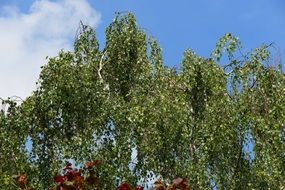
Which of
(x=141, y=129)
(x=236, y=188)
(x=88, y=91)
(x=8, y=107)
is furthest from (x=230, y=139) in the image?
(x=8, y=107)

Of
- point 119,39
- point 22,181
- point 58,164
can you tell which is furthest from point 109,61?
point 22,181

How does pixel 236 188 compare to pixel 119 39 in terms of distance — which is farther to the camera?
pixel 119 39

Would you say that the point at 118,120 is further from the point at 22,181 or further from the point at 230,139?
the point at 22,181

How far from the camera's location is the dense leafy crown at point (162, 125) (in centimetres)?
1454

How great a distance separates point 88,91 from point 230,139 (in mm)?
3994

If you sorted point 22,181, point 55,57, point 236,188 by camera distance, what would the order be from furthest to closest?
1. point 55,57
2. point 236,188
3. point 22,181

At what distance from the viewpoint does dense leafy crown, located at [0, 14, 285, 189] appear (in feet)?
47.7

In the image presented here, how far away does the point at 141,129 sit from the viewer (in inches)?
599

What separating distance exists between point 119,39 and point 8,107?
414 cm

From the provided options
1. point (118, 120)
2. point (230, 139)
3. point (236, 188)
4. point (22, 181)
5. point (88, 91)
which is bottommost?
point (22, 181)

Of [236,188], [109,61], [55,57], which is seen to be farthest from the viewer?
[109,61]

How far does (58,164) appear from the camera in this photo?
52.7 feet

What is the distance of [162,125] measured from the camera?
1508 centimetres

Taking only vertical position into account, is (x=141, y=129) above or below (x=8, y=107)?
below
